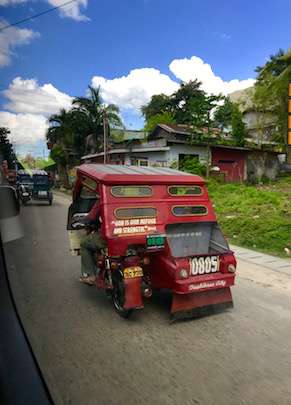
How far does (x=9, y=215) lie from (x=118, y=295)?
2.02 metres

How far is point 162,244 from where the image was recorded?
Answer: 2.46 m

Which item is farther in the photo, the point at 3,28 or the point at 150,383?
the point at 150,383

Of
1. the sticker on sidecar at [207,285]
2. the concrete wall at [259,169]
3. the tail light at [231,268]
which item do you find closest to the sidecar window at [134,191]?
the sticker on sidecar at [207,285]

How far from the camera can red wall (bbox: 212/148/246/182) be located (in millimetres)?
2209

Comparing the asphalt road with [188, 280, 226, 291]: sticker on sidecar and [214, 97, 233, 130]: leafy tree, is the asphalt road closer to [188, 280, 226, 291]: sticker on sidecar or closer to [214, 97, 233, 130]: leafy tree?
[188, 280, 226, 291]: sticker on sidecar

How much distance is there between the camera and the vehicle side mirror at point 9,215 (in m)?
0.67

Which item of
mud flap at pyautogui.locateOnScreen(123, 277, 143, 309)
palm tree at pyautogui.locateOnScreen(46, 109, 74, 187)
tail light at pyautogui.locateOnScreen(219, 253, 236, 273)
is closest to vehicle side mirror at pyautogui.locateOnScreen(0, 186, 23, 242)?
palm tree at pyautogui.locateOnScreen(46, 109, 74, 187)

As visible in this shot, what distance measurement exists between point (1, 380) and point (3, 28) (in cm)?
64

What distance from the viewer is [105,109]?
99 cm

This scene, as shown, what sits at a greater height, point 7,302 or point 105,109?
point 105,109

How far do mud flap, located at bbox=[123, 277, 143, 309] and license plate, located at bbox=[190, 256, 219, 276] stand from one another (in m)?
0.39

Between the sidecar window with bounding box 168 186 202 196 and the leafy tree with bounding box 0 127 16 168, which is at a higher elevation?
the leafy tree with bounding box 0 127 16 168

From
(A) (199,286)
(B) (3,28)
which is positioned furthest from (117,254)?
(B) (3,28)

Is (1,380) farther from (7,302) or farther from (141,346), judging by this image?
(141,346)
